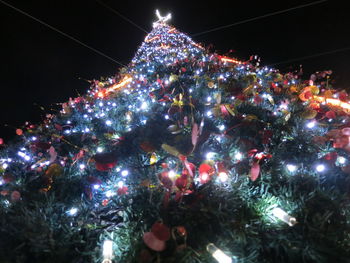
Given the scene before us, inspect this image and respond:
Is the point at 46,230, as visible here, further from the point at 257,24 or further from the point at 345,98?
the point at 257,24

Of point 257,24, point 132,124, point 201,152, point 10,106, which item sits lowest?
point 201,152

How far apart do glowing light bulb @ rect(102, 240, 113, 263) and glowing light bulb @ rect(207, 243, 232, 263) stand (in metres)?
0.29

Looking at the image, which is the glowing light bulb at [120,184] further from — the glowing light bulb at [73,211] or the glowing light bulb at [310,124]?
the glowing light bulb at [310,124]

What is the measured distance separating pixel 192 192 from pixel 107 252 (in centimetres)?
31

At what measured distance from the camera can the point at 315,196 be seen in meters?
0.69

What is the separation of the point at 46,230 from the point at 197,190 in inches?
18.7

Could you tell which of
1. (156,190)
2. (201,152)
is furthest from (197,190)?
(201,152)

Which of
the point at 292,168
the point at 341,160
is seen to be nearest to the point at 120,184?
the point at 292,168

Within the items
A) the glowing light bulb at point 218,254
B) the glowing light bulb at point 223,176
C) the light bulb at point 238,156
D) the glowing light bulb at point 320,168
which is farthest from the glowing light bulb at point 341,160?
the glowing light bulb at point 218,254

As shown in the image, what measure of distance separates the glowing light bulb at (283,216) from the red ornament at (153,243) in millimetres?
367

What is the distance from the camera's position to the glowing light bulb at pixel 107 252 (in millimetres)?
627

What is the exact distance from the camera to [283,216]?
65 centimetres

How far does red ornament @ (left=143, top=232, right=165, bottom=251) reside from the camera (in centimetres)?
56

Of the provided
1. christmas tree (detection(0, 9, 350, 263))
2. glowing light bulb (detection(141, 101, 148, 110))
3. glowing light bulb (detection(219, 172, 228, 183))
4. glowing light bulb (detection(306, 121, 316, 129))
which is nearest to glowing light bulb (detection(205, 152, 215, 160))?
christmas tree (detection(0, 9, 350, 263))
